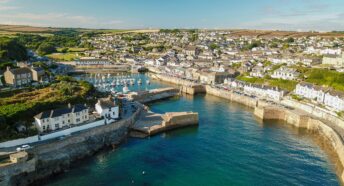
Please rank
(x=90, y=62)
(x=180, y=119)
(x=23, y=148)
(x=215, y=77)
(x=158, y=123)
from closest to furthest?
1. (x=23, y=148)
2. (x=158, y=123)
3. (x=180, y=119)
4. (x=215, y=77)
5. (x=90, y=62)

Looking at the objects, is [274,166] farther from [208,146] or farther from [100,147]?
[100,147]

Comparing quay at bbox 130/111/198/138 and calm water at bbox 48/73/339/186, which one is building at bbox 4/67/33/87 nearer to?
quay at bbox 130/111/198/138

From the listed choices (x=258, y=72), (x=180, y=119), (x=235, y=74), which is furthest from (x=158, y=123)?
(x=235, y=74)

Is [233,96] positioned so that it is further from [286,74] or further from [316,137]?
[316,137]

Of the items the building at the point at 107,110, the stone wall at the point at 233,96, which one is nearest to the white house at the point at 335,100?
the stone wall at the point at 233,96

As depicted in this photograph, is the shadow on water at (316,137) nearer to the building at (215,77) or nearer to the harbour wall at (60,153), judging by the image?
the harbour wall at (60,153)

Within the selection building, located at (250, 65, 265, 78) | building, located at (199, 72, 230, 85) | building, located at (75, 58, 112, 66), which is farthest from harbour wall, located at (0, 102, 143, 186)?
building, located at (75, 58, 112, 66)
